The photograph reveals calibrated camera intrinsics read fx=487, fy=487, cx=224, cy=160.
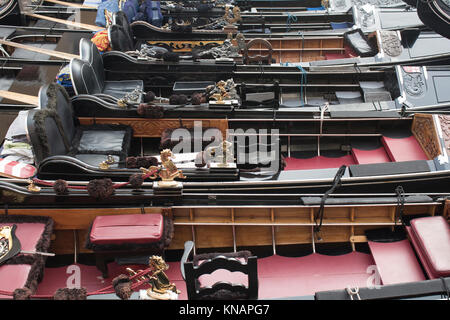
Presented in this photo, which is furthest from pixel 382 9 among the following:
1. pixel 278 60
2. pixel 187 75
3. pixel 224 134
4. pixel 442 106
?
pixel 224 134

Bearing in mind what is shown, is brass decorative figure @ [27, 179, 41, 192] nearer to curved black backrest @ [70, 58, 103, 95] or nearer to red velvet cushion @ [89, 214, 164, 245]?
red velvet cushion @ [89, 214, 164, 245]

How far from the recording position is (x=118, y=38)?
5.63 m

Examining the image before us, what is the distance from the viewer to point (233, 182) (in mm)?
3484

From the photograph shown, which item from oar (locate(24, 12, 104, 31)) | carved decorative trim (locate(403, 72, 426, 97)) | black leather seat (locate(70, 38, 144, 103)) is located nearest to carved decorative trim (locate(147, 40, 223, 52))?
oar (locate(24, 12, 104, 31))

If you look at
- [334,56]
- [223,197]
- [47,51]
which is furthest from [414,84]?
[47,51]

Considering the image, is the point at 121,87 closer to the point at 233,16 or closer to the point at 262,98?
the point at 262,98

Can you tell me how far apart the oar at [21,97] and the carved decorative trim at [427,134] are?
3752 millimetres

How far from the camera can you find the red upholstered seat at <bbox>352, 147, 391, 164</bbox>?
4199mm

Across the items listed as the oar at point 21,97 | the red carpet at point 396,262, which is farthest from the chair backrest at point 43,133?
the red carpet at point 396,262

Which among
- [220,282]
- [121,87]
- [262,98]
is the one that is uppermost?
[121,87]

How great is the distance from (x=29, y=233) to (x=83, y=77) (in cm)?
183

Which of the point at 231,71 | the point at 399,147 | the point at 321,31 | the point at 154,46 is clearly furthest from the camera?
the point at 321,31

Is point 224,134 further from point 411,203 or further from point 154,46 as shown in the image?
point 154,46

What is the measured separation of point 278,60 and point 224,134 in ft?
8.26
